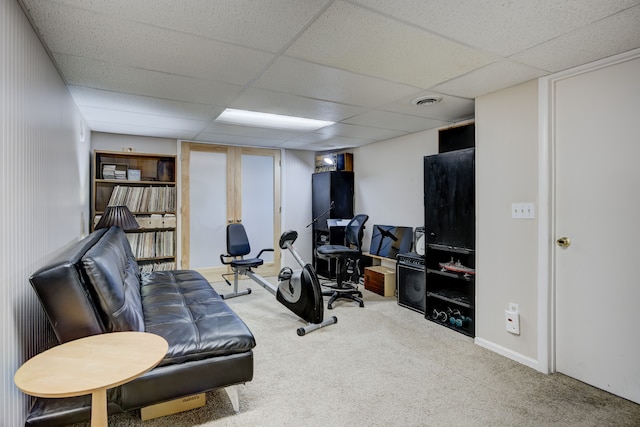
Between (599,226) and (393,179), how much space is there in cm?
260

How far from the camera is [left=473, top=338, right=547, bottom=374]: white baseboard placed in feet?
7.67

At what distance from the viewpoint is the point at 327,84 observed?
2.44 metres

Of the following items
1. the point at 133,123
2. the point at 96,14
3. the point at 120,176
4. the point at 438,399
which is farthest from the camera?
the point at 120,176

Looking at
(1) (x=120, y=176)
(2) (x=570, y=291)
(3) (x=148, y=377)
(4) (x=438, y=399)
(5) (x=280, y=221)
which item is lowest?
(4) (x=438, y=399)

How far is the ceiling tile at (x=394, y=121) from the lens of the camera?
330 cm

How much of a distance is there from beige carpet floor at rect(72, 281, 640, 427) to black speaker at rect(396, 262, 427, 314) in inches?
21.2

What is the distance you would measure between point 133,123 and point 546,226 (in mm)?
4054

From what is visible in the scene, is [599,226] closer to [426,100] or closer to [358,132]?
[426,100]

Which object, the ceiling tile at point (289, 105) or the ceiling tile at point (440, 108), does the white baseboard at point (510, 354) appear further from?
the ceiling tile at point (289, 105)

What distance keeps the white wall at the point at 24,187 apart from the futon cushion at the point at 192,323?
0.55 meters

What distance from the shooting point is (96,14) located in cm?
154

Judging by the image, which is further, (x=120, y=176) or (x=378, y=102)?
(x=120, y=176)

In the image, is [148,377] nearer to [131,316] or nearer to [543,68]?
[131,316]

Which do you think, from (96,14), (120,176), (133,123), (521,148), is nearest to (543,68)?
(521,148)
